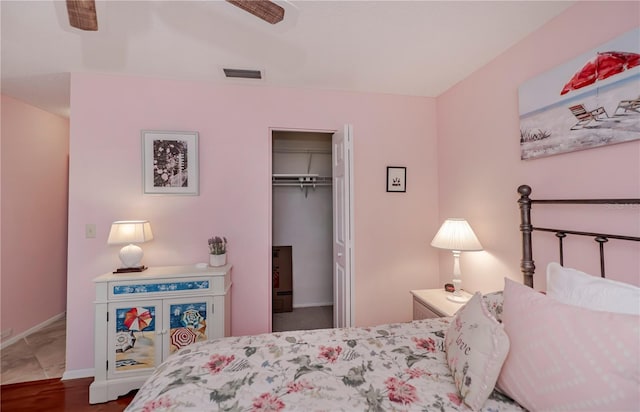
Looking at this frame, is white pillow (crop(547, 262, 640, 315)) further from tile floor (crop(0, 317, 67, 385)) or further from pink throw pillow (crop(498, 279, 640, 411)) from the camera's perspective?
tile floor (crop(0, 317, 67, 385))

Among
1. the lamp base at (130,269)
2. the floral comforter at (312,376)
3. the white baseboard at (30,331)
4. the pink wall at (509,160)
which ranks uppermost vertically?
the pink wall at (509,160)

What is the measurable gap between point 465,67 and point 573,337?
2047 mm

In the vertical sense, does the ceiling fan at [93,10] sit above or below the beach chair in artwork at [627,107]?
above

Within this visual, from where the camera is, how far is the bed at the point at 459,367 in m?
0.77

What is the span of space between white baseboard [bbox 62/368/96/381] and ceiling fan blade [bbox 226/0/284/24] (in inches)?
114

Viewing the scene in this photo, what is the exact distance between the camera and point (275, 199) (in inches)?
144

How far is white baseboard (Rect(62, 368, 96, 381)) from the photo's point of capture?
7.08 ft

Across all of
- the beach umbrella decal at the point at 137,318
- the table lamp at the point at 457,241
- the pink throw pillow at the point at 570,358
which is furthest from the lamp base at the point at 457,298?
the beach umbrella decal at the point at 137,318

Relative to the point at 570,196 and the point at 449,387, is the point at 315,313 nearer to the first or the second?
the point at 449,387

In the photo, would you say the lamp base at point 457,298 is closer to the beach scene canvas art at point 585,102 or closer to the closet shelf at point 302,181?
the beach scene canvas art at point 585,102

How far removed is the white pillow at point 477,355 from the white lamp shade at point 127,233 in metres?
2.20

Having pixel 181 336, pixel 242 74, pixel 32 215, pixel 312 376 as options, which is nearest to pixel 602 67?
pixel 312 376

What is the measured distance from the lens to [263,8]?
43.3 inches

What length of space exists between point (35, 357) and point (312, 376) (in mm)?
2962
